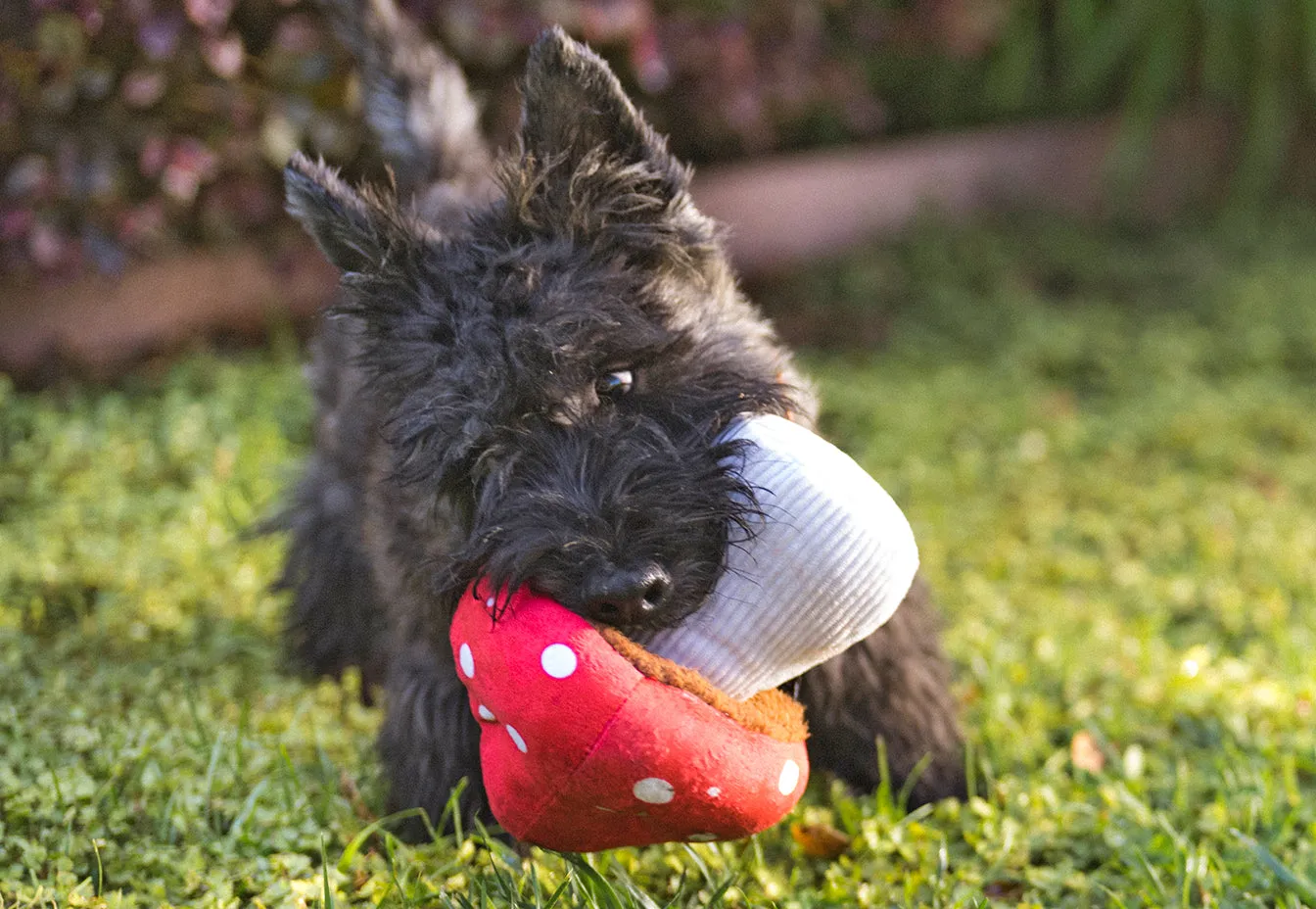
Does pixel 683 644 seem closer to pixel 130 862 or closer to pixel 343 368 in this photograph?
pixel 130 862

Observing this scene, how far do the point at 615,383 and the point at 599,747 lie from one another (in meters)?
0.64

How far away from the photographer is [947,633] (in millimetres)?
3336

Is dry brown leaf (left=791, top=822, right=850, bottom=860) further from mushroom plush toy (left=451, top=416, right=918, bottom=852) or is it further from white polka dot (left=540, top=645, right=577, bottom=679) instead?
white polka dot (left=540, top=645, right=577, bottom=679)

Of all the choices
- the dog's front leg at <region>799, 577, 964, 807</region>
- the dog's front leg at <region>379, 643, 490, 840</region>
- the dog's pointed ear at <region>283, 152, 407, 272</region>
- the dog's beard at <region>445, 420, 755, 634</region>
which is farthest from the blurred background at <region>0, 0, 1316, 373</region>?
the dog's front leg at <region>799, 577, 964, 807</region>

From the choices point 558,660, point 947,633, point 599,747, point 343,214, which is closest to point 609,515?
point 558,660

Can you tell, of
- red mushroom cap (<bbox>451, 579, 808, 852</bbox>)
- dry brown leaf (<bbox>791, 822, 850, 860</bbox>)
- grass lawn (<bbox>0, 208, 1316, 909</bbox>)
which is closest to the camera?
red mushroom cap (<bbox>451, 579, 808, 852</bbox>)

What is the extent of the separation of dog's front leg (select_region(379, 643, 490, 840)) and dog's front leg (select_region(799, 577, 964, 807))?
27.2 inches

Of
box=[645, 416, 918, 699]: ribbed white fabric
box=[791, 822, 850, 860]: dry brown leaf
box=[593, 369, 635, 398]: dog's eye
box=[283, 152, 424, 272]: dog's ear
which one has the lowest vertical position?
box=[791, 822, 850, 860]: dry brown leaf

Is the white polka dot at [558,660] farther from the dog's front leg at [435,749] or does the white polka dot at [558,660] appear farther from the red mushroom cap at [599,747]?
the dog's front leg at [435,749]

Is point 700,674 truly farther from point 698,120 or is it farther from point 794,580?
point 698,120

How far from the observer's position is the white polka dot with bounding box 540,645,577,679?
5.89 ft

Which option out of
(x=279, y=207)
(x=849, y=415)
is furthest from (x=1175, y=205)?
(x=279, y=207)

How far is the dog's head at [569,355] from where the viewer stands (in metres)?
1.91

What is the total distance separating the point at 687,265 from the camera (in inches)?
91.6
